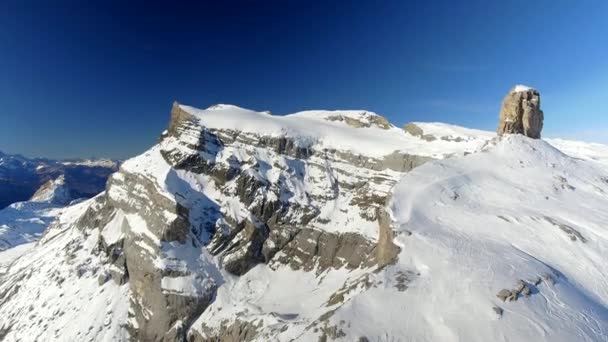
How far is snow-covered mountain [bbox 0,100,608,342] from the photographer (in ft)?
129

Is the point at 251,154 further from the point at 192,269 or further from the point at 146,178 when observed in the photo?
the point at 192,269

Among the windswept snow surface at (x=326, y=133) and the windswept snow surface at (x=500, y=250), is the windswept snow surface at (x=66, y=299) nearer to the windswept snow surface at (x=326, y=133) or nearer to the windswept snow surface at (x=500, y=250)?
the windswept snow surface at (x=326, y=133)

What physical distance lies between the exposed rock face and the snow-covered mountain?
394cm

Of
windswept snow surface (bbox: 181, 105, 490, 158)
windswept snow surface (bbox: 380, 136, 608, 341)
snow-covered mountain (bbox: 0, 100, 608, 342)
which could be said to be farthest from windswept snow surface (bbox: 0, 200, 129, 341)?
windswept snow surface (bbox: 380, 136, 608, 341)

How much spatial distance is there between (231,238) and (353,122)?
222ft

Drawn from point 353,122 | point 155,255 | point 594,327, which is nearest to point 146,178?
point 155,255

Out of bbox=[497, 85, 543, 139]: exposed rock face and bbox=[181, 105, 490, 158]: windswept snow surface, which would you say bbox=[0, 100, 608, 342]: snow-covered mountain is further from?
bbox=[497, 85, 543, 139]: exposed rock face

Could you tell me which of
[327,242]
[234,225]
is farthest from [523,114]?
[234,225]

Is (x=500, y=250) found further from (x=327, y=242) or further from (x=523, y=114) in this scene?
(x=523, y=114)

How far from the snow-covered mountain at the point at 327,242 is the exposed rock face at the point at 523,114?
3.94m

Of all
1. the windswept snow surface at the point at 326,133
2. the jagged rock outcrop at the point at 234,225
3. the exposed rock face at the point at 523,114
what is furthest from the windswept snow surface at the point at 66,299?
the exposed rock face at the point at 523,114

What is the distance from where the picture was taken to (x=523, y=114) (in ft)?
305

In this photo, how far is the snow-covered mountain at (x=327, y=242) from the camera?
39469 millimetres

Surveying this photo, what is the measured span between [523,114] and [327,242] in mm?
58389
